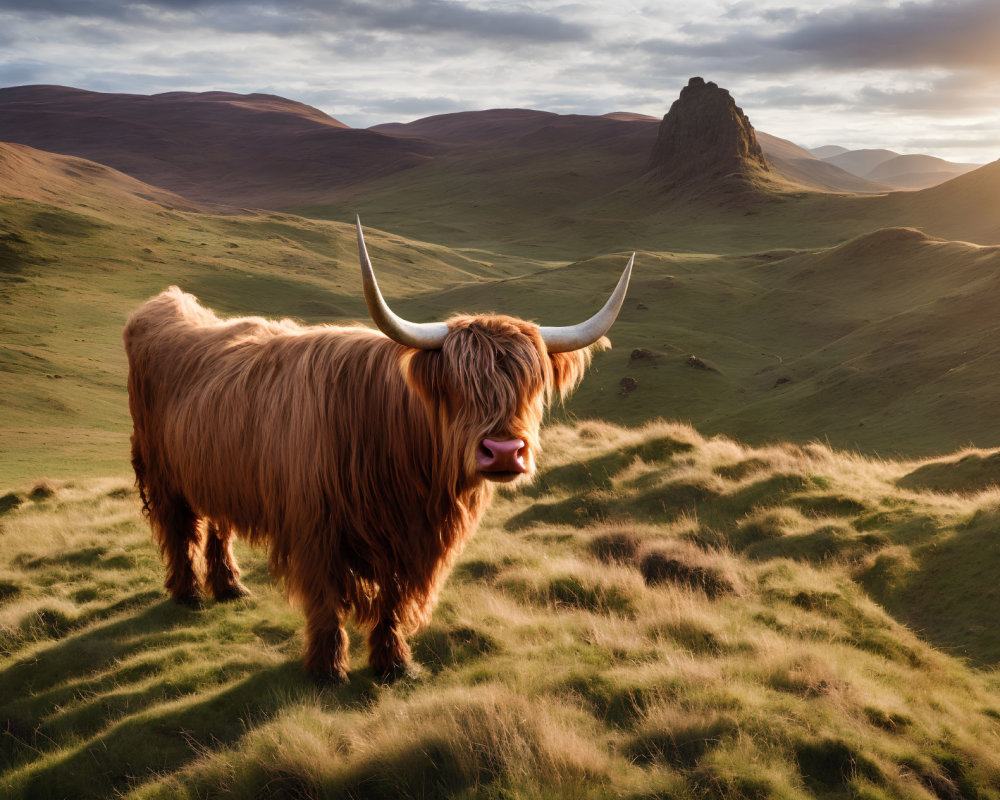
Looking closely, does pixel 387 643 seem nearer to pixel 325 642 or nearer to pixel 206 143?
pixel 325 642

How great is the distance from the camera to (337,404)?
4.75 m

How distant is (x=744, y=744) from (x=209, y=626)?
169 inches

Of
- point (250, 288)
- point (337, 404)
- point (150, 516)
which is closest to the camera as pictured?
point (337, 404)

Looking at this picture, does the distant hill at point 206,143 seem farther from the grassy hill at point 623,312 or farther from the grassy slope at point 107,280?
→ the grassy hill at point 623,312

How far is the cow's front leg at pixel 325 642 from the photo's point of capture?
4828mm

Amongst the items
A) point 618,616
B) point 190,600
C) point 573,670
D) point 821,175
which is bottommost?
point 190,600

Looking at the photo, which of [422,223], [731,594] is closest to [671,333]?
[731,594]

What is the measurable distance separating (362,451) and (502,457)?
1273 millimetres

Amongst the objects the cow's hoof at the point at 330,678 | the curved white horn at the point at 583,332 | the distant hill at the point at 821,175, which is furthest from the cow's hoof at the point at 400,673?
the distant hill at the point at 821,175

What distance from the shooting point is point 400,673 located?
511 centimetres

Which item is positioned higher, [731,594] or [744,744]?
[744,744]

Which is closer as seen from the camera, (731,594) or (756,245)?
(731,594)

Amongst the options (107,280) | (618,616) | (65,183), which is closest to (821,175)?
(65,183)

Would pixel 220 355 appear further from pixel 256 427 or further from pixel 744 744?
pixel 744 744
